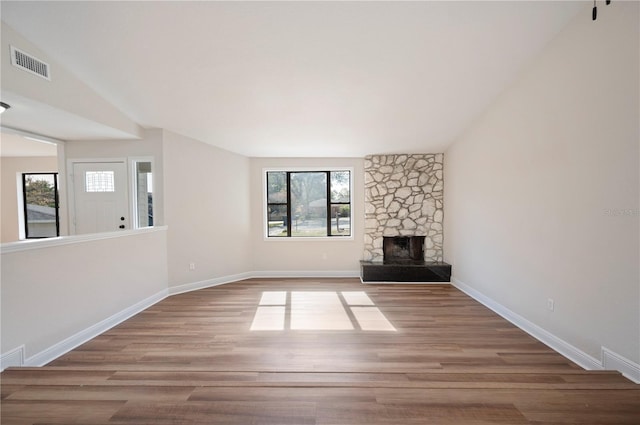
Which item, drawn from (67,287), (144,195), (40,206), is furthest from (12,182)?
(67,287)

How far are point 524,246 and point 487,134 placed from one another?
1.61 metres

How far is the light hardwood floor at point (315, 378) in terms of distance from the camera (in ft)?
4.48

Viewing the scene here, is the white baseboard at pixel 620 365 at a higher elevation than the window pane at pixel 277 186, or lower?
lower

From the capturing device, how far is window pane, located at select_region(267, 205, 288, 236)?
541 cm

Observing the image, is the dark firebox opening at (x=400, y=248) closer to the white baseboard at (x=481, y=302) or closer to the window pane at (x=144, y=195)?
the white baseboard at (x=481, y=302)

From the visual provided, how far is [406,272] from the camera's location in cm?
478

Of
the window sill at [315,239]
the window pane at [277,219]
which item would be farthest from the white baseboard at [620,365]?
the window pane at [277,219]

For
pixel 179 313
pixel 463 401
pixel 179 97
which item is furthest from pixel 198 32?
pixel 463 401

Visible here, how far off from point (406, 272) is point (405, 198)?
4.67 ft

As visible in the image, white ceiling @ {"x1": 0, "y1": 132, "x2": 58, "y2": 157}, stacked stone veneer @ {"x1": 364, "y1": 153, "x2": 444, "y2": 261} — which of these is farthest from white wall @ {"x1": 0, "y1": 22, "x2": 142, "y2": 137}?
stacked stone veneer @ {"x1": 364, "y1": 153, "x2": 444, "y2": 261}

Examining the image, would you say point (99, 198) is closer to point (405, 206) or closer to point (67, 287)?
point (67, 287)

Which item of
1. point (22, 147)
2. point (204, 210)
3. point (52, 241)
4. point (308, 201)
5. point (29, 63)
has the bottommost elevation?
point (52, 241)

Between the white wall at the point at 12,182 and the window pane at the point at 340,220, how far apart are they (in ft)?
20.3

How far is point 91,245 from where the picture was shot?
280 cm
